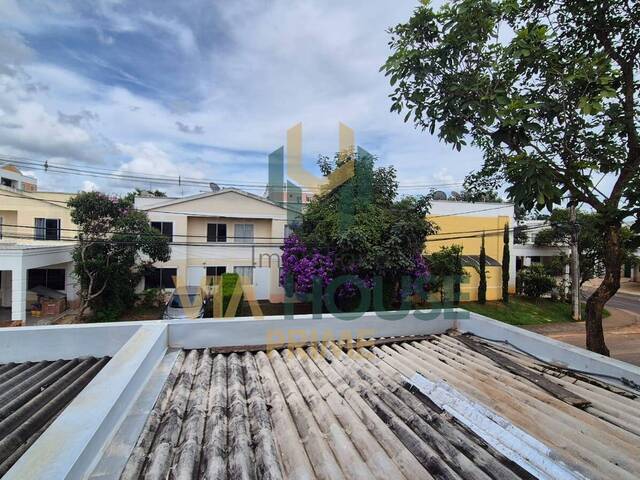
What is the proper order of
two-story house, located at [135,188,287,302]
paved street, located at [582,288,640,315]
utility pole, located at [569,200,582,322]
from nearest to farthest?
utility pole, located at [569,200,582,322]
two-story house, located at [135,188,287,302]
paved street, located at [582,288,640,315]

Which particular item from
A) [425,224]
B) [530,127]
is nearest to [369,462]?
[530,127]

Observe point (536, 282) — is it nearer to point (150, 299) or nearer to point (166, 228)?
point (166, 228)

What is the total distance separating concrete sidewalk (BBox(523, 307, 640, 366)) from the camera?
1092 cm

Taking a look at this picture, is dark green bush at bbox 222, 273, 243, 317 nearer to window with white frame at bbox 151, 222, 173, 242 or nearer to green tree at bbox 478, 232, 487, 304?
window with white frame at bbox 151, 222, 173, 242

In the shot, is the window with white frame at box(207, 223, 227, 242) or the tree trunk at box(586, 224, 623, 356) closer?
the tree trunk at box(586, 224, 623, 356)

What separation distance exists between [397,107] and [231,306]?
37.1 feet

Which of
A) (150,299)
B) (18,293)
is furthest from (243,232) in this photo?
(18,293)

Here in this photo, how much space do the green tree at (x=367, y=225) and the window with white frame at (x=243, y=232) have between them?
467cm

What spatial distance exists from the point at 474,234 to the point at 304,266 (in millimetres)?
11098

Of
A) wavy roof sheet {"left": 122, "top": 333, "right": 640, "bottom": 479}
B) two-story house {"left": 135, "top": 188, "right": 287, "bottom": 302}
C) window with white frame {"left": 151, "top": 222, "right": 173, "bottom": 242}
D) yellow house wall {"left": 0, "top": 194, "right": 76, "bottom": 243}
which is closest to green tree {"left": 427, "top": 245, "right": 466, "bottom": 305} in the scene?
two-story house {"left": 135, "top": 188, "right": 287, "bottom": 302}

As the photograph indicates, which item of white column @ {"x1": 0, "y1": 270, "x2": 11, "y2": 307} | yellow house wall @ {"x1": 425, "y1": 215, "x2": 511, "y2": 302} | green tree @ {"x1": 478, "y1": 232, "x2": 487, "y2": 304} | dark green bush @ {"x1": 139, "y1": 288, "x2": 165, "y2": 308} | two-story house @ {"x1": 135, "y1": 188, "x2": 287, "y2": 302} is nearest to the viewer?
dark green bush @ {"x1": 139, "y1": 288, "x2": 165, "y2": 308}

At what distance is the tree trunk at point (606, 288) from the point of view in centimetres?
354

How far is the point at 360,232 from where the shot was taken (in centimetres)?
1070

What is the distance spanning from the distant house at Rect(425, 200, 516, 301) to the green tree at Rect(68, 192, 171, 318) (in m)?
13.1
